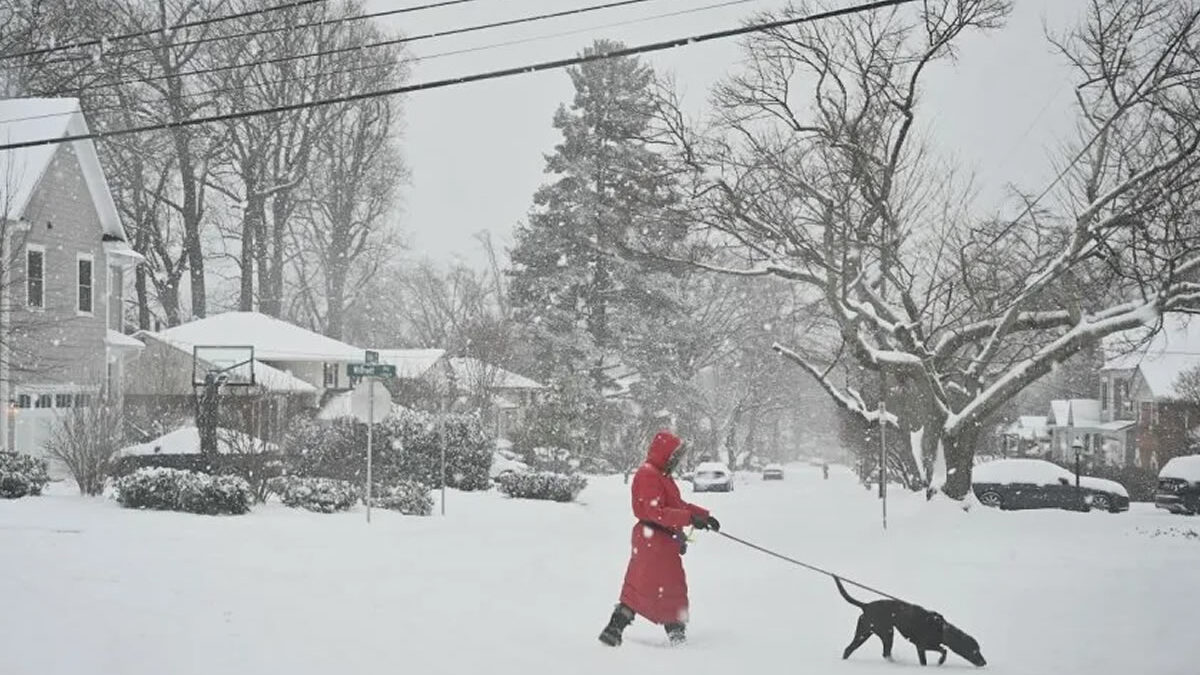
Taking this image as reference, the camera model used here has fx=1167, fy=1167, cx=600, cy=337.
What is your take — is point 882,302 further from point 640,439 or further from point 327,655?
point 640,439

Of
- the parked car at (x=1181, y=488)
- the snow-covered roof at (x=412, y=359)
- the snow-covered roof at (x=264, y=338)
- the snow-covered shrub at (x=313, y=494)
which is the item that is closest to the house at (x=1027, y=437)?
the parked car at (x=1181, y=488)

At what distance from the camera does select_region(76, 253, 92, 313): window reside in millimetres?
30281

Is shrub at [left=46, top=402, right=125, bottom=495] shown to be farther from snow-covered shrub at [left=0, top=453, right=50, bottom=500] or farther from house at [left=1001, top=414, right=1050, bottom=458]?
house at [left=1001, top=414, right=1050, bottom=458]

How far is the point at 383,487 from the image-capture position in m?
23.2

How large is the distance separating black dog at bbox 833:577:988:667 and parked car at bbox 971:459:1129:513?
76.7 feet

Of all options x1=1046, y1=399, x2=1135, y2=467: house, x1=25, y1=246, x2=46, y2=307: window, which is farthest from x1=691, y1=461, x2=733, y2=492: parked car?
x1=25, y1=246, x2=46, y2=307: window

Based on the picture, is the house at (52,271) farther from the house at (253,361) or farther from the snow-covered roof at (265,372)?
the snow-covered roof at (265,372)

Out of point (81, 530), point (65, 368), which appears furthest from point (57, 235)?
point (81, 530)

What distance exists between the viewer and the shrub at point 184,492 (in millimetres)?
17734

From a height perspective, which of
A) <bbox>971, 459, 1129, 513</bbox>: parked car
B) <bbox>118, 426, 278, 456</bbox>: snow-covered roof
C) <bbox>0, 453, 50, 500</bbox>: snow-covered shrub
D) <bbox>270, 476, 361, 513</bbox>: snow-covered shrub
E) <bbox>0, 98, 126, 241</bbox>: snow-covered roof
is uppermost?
<bbox>0, 98, 126, 241</bbox>: snow-covered roof

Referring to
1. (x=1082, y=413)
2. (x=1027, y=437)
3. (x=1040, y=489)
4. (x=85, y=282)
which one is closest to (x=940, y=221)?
(x=1040, y=489)

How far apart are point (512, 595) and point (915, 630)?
181 inches

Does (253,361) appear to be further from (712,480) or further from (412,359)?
(412,359)

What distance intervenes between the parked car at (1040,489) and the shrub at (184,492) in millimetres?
20934
